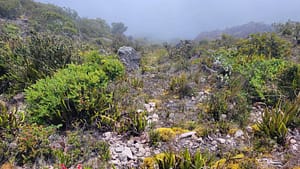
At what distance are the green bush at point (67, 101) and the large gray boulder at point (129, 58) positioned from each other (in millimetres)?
5389

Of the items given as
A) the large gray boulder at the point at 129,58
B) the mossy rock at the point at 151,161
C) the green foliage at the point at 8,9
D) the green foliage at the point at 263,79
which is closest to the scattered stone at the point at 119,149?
the mossy rock at the point at 151,161

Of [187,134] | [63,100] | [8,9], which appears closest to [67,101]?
[63,100]

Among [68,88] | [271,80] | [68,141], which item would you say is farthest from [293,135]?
[68,88]

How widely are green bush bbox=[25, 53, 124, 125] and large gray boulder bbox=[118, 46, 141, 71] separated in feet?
17.7

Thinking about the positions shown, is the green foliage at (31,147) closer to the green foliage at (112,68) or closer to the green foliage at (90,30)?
the green foliage at (112,68)

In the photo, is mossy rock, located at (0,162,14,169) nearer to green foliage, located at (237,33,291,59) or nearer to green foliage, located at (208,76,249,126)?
green foliage, located at (208,76,249,126)

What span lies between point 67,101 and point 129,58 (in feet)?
21.5

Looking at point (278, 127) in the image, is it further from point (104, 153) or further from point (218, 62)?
point (218, 62)

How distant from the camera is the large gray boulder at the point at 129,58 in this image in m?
11.3

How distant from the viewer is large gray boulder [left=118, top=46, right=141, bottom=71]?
37.0 ft

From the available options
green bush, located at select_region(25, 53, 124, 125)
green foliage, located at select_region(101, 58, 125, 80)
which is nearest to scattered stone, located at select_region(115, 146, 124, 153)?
green bush, located at select_region(25, 53, 124, 125)

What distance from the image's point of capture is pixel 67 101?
5.36m

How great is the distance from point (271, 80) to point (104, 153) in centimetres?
503

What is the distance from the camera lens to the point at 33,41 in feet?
27.5
